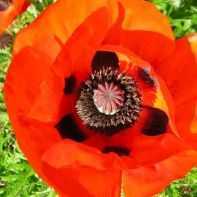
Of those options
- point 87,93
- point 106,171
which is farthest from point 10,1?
point 106,171

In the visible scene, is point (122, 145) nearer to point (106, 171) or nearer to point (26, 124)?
point (106, 171)

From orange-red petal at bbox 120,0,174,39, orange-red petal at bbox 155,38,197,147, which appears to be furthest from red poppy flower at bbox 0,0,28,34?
orange-red petal at bbox 155,38,197,147

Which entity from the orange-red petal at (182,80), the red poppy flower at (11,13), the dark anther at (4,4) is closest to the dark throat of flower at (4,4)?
the dark anther at (4,4)

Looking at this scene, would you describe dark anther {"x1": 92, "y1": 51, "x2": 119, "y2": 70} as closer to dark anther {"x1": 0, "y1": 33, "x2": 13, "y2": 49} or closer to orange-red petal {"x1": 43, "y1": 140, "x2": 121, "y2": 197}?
orange-red petal {"x1": 43, "y1": 140, "x2": 121, "y2": 197}

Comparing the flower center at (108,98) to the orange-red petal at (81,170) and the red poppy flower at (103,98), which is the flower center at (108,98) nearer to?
the red poppy flower at (103,98)

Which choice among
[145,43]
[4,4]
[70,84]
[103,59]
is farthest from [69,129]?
[4,4]

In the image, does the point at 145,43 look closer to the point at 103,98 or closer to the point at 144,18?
the point at 144,18
